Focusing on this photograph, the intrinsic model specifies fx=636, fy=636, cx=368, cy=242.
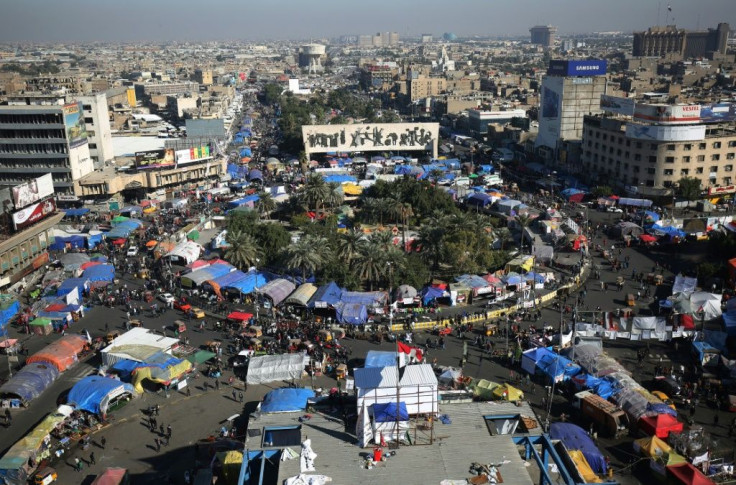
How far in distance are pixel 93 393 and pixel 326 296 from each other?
14957 millimetres

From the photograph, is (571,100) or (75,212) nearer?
(75,212)

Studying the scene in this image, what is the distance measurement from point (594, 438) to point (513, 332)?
10.5m

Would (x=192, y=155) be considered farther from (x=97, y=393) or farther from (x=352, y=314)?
(x=97, y=393)

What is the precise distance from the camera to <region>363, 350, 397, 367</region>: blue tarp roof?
30266mm

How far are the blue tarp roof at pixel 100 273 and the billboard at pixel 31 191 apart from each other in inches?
285

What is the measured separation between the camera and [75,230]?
56156 mm

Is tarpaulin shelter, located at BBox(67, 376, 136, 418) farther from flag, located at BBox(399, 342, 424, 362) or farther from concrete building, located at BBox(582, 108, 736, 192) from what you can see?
concrete building, located at BBox(582, 108, 736, 192)

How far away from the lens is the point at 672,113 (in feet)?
210

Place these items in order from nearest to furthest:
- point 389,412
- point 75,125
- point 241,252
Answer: point 389,412, point 241,252, point 75,125

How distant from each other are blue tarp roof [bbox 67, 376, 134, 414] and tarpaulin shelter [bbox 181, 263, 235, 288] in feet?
43.9

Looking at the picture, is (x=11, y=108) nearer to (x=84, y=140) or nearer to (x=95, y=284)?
(x=84, y=140)

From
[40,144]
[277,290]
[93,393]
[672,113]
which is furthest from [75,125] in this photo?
[672,113]

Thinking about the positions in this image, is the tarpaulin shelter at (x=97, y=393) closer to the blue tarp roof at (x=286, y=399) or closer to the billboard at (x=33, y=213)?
the blue tarp roof at (x=286, y=399)

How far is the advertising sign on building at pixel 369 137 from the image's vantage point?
272ft
